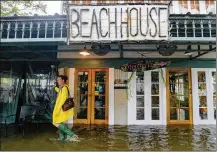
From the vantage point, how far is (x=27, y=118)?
24.8 ft

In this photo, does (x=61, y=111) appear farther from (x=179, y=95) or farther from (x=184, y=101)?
(x=184, y=101)

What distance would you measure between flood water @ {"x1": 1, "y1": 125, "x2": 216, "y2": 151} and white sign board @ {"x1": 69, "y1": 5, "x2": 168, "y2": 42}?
104 inches

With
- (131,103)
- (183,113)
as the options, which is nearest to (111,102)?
(131,103)

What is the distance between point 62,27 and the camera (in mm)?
6129

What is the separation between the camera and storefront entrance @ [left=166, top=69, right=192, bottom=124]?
9922 mm

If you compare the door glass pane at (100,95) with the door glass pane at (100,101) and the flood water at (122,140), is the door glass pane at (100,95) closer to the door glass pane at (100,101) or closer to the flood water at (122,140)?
the door glass pane at (100,101)

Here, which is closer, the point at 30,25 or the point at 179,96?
the point at 30,25

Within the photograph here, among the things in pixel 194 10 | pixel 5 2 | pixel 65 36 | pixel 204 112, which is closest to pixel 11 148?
pixel 65 36

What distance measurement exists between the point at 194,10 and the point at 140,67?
437 cm

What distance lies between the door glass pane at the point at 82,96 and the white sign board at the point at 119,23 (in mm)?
4250

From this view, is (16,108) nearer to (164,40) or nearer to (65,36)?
(65,36)

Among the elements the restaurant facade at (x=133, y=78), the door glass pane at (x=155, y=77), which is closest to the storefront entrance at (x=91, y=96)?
the restaurant facade at (x=133, y=78)

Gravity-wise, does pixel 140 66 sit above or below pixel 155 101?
above

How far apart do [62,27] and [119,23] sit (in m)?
1.44
